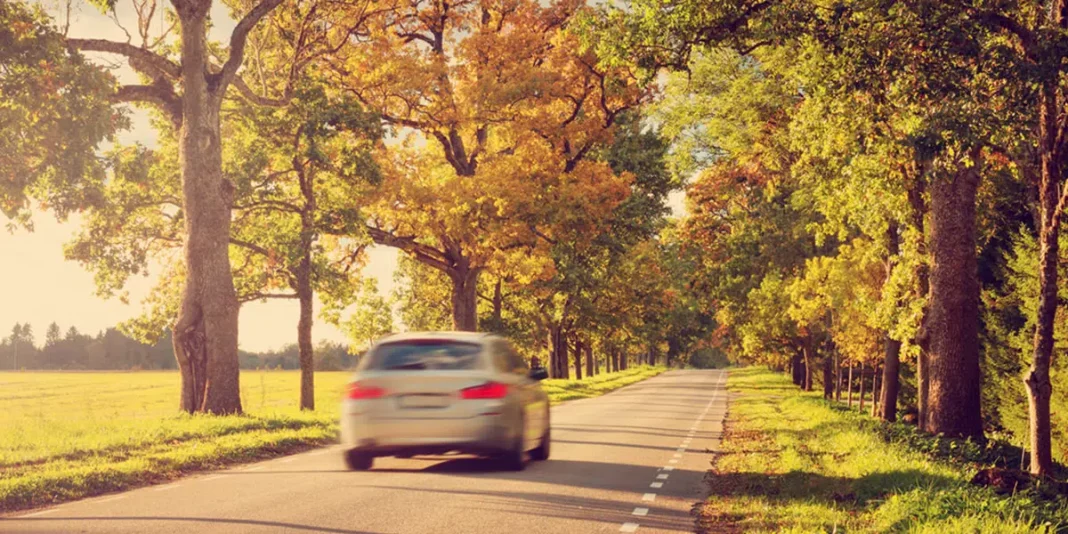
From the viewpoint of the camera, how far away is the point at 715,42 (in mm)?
13578

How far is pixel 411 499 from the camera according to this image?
10.0 meters

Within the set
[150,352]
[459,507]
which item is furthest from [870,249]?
[150,352]

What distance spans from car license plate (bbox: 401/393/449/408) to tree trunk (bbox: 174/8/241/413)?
10825 mm

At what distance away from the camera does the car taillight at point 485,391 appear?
1173 cm

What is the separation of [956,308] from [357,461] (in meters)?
11.1

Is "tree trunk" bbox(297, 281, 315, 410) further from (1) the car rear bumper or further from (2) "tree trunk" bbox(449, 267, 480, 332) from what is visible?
(1) the car rear bumper

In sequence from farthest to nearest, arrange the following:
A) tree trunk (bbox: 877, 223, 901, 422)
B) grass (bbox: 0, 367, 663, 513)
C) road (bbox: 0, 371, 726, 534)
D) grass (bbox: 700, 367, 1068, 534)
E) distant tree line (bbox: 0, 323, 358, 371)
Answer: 1. distant tree line (bbox: 0, 323, 358, 371)
2. tree trunk (bbox: 877, 223, 901, 422)
3. grass (bbox: 0, 367, 663, 513)
4. grass (bbox: 700, 367, 1068, 534)
5. road (bbox: 0, 371, 726, 534)

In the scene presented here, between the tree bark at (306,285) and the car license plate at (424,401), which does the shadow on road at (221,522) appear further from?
the tree bark at (306,285)

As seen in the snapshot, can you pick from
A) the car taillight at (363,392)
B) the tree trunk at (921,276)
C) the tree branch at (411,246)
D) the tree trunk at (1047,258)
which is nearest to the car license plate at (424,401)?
the car taillight at (363,392)

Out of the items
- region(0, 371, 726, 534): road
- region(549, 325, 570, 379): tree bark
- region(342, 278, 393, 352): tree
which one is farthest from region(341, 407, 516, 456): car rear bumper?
region(549, 325, 570, 379): tree bark

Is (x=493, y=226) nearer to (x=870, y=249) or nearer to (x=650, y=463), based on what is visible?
(x=870, y=249)

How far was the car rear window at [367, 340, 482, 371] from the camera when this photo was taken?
11.8 m

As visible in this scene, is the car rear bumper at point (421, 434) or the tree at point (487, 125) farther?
the tree at point (487, 125)

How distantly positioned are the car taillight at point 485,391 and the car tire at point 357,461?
1590mm
